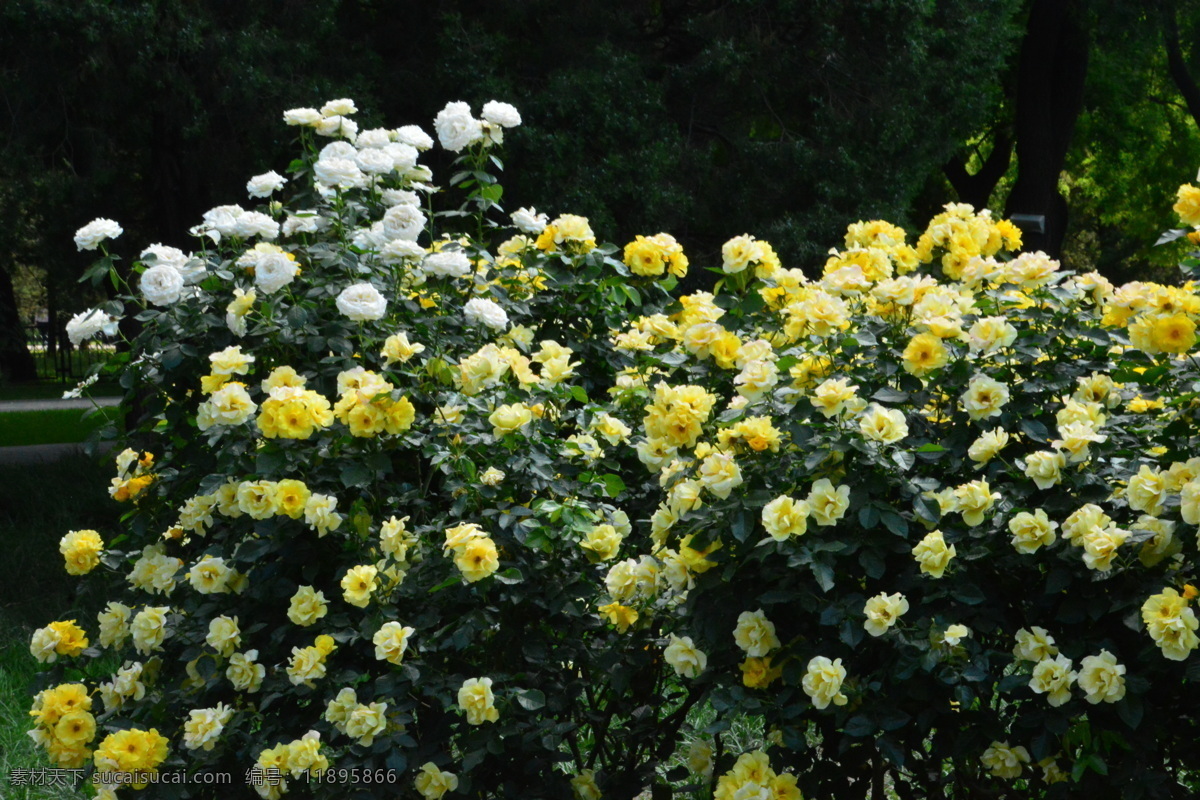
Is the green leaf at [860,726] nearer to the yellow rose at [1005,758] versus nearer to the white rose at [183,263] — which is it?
the yellow rose at [1005,758]

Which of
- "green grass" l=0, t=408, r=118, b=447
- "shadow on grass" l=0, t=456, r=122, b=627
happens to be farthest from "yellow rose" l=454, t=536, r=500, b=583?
"green grass" l=0, t=408, r=118, b=447

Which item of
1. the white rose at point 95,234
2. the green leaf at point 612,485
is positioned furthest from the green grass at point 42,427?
the green leaf at point 612,485

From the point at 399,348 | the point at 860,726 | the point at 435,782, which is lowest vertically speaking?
the point at 435,782

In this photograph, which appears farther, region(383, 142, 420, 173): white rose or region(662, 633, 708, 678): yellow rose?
region(383, 142, 420, 173): white rose

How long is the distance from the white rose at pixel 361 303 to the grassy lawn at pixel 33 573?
1491 millimetres

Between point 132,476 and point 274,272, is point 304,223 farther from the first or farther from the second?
point 132,476

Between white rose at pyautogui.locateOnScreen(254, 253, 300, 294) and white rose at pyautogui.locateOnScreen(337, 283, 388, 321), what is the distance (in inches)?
6.0

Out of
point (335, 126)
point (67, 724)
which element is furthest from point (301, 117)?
point (67, 724)

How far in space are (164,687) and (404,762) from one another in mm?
776

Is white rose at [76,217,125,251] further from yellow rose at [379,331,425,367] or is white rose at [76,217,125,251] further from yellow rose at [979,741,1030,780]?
yellow rose at [979,741,1030,780]

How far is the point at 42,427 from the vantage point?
52.1ft

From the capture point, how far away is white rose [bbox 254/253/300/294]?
2.69 metres

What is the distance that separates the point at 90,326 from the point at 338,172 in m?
0.70

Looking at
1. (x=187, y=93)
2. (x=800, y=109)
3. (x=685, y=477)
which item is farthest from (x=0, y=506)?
(x=685, y=477)
